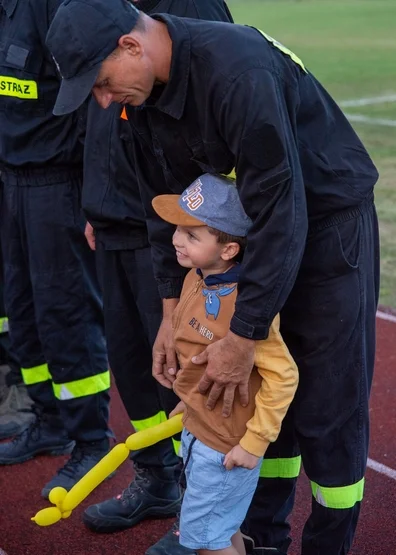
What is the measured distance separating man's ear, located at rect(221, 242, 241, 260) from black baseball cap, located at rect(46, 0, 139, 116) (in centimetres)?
62

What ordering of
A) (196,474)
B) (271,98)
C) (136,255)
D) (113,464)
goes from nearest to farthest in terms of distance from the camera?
(271,98), (196,474), (113,464), (136,255)

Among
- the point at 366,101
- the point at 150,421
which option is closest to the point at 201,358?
the point at 150,421

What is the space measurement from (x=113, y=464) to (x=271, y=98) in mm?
1364

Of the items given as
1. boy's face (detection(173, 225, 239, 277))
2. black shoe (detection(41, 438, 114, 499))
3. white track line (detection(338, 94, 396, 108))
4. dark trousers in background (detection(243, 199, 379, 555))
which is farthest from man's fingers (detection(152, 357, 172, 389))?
white track line (detection(338, 94, 396, 108))

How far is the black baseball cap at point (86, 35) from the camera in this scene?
8.17ft

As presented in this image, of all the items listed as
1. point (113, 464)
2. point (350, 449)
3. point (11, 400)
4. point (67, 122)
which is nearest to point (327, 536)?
point (350, 449)

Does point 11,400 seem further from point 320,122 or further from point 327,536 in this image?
point 320,122

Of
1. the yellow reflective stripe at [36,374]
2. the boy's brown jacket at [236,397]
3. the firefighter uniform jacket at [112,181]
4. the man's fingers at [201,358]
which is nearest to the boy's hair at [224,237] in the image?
the boy's brown jacket at [236,397]

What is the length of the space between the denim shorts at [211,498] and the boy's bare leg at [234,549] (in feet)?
0.09

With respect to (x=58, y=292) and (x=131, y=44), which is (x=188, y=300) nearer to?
(x=131, y=44)

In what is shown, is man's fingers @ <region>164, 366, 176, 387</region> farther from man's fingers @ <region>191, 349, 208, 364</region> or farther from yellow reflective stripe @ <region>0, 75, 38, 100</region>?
yellow reflective stripe @ <region>0, 75, 38, 100</region>

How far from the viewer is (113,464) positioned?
3.11 m

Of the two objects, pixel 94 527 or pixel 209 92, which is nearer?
pixel 209 92

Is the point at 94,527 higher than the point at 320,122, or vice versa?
the point at 320,122
